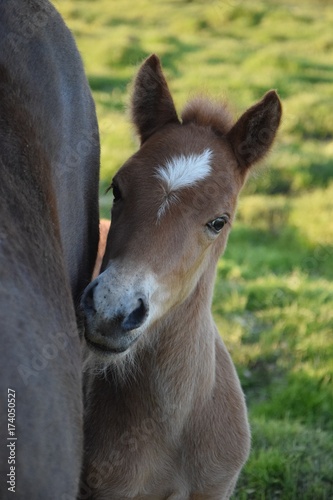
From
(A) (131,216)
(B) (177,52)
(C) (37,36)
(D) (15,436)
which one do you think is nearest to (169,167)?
(A) (131,216)

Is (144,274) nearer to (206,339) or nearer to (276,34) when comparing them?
(206,339)

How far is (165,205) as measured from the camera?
338 cm

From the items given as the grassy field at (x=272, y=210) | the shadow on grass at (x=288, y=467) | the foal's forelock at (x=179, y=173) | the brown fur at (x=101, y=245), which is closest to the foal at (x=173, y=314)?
the foal's forelock at (x=179, y=173)

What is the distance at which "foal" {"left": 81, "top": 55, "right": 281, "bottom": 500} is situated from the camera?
134 inches

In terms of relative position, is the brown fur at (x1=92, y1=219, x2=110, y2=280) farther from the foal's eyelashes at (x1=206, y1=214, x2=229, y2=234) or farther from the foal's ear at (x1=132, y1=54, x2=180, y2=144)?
the foal's eyelashes at (x1=206, y1=214, x2=229, y2=234)

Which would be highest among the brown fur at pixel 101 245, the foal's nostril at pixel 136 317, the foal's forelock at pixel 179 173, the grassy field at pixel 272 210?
the foal's forelock at pixel 179 173

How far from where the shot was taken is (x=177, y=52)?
18.2 m

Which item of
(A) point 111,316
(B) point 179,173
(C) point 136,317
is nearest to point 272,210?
(B) point 179,173

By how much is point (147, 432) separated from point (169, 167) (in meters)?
1.24

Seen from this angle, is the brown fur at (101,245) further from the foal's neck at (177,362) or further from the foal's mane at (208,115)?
the foal's mane at (208,115)

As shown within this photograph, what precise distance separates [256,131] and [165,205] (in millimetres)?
731

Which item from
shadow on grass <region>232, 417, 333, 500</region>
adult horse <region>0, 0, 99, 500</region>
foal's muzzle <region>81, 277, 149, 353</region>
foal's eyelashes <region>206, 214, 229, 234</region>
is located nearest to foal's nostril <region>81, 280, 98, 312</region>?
foal's muzzle <region>81, 277, 149, 353</region>

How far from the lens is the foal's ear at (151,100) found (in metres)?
3.90

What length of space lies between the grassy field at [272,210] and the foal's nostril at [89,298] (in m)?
1.26
